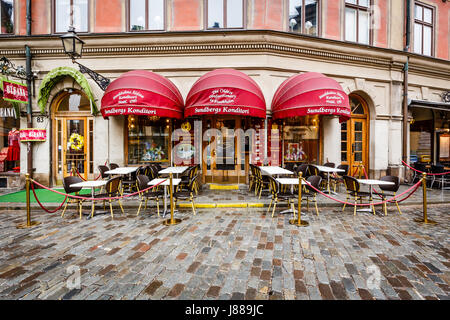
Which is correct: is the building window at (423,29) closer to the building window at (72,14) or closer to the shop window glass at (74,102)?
the building window at (72,14)

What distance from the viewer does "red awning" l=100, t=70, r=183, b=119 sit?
730 centimetres

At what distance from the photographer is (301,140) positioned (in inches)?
380

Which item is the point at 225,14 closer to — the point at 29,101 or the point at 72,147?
the point at 72,147

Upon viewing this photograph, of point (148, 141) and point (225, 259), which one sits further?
point (148, 141)

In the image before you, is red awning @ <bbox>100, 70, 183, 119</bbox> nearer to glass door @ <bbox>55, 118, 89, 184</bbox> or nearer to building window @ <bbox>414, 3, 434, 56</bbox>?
glass door @ <bbox>55, 118, 89, 184</bbox>

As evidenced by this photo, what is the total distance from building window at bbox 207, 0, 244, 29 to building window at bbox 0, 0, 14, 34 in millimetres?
8750

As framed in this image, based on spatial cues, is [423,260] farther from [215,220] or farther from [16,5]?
[16,5]

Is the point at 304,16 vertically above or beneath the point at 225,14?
above

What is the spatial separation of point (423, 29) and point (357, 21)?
170 inches

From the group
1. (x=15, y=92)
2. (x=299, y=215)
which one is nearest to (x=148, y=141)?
(x=15, y=92)
